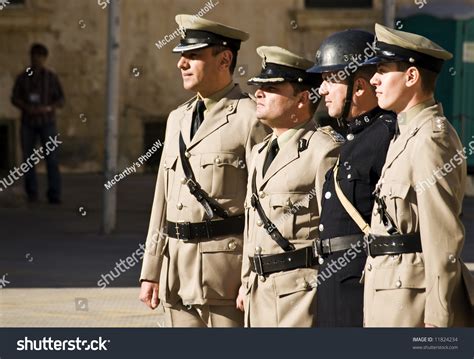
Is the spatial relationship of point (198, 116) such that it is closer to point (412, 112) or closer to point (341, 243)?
point (341, 243)

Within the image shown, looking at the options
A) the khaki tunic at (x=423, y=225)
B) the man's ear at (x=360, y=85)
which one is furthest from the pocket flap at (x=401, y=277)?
the man's ear at (x=360, y=85)

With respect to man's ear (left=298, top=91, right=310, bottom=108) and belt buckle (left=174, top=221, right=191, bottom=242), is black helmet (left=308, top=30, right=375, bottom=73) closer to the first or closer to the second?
man's ear (left=298, top=91, right=310, bottom=108)

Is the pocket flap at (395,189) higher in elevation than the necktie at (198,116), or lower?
lower

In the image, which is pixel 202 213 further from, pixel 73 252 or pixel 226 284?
pixel 73 252

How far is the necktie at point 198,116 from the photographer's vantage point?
8.05m

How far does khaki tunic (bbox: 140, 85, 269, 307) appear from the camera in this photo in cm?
775

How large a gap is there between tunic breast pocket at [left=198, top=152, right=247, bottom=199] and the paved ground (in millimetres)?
3524

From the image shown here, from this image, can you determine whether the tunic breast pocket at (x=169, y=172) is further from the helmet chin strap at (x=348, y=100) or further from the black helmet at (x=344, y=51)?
the helmet chin strap at (x=348, y=100)

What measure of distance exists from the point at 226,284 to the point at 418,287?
1753mm

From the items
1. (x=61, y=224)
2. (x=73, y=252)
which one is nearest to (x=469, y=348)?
(x=73, y=252)

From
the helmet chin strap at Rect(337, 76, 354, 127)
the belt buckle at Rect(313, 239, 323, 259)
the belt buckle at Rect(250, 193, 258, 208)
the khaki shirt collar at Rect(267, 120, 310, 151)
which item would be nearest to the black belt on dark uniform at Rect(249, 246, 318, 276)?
the belt buckle at Rect(313, 239, 323, 259)

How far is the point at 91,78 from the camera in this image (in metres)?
23.3

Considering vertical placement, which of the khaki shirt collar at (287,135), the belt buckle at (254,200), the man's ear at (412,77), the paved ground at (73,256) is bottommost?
the paved ground at (73,256)

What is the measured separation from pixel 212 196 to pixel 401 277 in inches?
68.4
